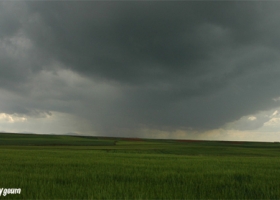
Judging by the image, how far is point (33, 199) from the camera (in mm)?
6391

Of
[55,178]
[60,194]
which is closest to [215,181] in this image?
[60,194]

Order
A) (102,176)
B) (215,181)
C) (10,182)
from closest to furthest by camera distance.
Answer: (10,182) → (215,181) → (102,176)

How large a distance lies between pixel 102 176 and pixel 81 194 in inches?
129

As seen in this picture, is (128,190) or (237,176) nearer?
(128,190)

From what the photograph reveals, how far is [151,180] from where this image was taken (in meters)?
9.45

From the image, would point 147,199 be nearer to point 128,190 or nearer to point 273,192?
point 128,190

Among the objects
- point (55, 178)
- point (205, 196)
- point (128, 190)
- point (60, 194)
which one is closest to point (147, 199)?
point (128, 190)

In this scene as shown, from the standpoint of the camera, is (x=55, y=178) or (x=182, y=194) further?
(x=55, y=178)

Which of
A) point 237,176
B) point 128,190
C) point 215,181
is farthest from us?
point 237,176

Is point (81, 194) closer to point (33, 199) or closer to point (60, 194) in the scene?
point (60, 194)

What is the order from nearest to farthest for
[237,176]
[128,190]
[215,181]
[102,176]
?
[128,190], [215,181], [102,176], [237,176]

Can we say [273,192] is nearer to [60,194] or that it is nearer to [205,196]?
[205,196]

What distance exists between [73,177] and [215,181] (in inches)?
251

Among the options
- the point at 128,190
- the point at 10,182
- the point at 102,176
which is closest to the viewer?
the point at 128,190
